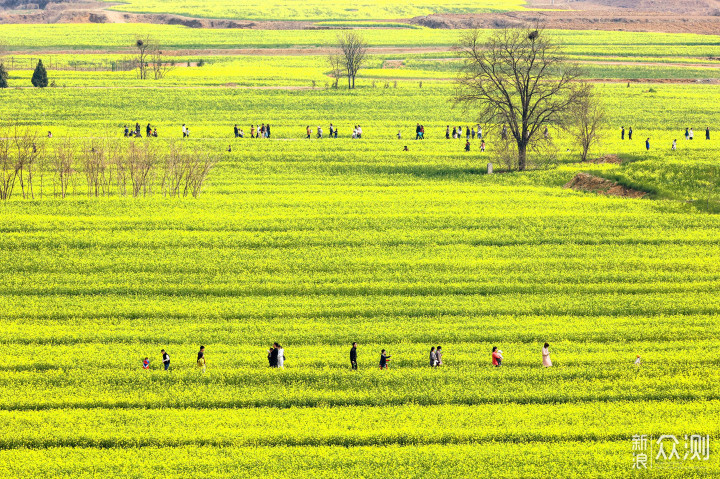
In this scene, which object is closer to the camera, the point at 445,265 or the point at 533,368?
the point at 533,368

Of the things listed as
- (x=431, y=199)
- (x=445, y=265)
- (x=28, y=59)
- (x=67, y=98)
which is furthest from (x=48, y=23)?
(x=445, y=265)

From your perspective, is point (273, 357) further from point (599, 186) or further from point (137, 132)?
point (137, 132)

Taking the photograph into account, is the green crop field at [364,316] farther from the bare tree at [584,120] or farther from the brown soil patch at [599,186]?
the bare tree at [584,120]

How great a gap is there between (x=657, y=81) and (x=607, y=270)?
295 ft

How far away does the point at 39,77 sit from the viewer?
103 meters

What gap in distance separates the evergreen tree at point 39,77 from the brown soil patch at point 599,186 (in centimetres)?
7339

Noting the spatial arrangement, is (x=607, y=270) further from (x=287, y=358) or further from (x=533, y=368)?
(x=287, y=358)

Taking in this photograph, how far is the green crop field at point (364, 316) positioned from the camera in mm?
25359

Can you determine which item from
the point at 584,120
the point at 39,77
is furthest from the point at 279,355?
the point at 39,77

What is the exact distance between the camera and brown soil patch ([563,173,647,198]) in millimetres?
57719

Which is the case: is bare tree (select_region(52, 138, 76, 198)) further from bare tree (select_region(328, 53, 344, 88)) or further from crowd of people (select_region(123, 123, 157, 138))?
bare tree (select_region(328, 53, 344, 88))

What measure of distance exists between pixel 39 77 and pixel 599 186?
76.2 metres

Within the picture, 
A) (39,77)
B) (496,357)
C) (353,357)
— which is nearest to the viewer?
(353,357)

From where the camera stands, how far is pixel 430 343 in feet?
108
